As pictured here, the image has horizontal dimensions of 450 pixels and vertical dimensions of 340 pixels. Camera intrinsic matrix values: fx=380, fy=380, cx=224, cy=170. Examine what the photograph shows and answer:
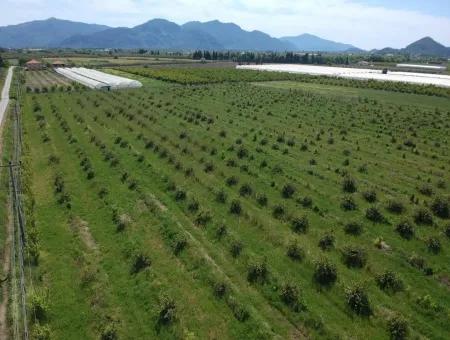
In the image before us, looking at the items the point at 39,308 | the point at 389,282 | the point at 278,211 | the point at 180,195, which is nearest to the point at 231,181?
the point at 180,195

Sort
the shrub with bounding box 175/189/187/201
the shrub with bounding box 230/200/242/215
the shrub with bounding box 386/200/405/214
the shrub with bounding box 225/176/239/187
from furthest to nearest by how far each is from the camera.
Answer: the shrub with bounding box 225/176/239/187 → the shrub with bounding box 175/189/187/201 → the shrub with bounding box 386/200/405/214 → the shrub with bounding box 230/200/242/215

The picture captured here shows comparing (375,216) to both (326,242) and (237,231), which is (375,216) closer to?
(326,242)

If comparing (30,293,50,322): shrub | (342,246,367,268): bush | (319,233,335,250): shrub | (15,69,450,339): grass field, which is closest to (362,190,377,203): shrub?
(15,69,450,339): grass field

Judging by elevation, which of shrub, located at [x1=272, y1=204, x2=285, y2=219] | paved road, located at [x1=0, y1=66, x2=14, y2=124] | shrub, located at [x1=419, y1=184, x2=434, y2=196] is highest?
paved road, located at [x1=0, y1=66, x2=14, y2=124]

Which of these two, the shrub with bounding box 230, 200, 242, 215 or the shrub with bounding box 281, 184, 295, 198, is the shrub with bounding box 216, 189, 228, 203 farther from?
the shrub with bounding box 281, 184, 295, 198

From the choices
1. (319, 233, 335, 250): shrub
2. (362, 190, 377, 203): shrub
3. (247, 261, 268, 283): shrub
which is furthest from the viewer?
(362, 190, 377, 203): shrub

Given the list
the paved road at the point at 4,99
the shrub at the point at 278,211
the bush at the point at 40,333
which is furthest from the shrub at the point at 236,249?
the paved road at the point at 4,99
